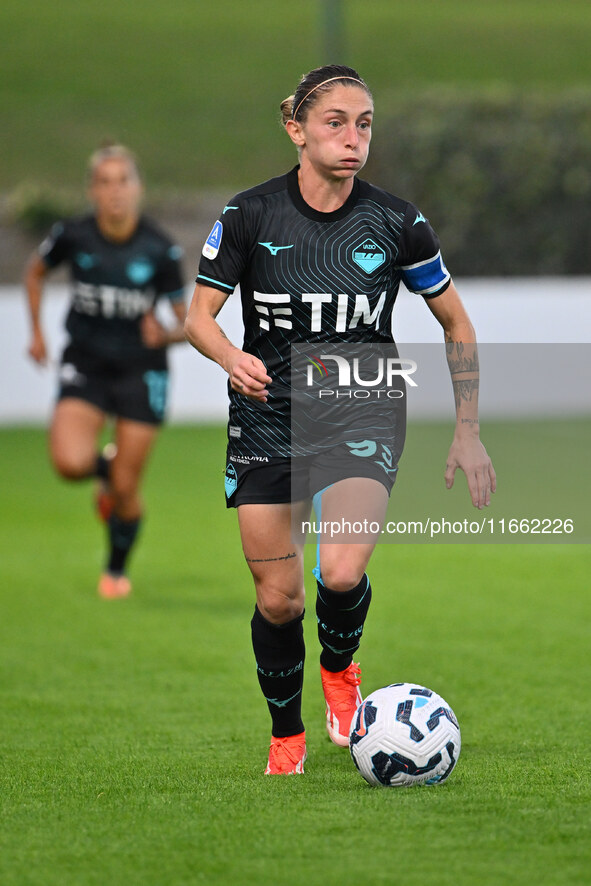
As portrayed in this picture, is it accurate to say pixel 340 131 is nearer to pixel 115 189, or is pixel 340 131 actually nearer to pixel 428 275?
pixel 428 275

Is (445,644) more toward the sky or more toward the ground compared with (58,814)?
more toward the ground

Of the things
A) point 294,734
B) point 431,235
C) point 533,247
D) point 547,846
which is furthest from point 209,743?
point 533,247

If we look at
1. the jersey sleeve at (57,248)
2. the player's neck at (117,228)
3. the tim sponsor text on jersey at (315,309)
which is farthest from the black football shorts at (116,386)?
the tim sponsor text on jersey at (315,309)

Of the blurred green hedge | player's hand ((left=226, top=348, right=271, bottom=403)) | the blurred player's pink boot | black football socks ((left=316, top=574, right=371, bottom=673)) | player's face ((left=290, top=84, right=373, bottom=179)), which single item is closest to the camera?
player's hand ((left=226, top=348, right=271, bottom=403))

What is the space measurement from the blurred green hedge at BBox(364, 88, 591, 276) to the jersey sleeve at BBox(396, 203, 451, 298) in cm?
1696

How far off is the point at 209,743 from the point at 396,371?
5.07 ft

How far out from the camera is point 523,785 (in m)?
4.13

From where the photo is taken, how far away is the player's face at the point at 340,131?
423 cm

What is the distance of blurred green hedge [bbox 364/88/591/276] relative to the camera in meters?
21.3

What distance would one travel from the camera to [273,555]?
4316mm

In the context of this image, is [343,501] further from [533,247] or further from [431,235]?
[533,247]

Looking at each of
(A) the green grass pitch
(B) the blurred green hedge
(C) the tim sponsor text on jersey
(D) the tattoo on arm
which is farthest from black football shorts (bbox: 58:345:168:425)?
(B) the blurred green hedge

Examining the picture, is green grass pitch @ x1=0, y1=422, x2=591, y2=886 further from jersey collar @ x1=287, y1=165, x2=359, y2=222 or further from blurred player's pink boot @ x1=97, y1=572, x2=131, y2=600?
jersey collar @ x1=287, y1=165, x2=359, y2=222

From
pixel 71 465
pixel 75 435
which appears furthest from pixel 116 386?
pixel 71 465
